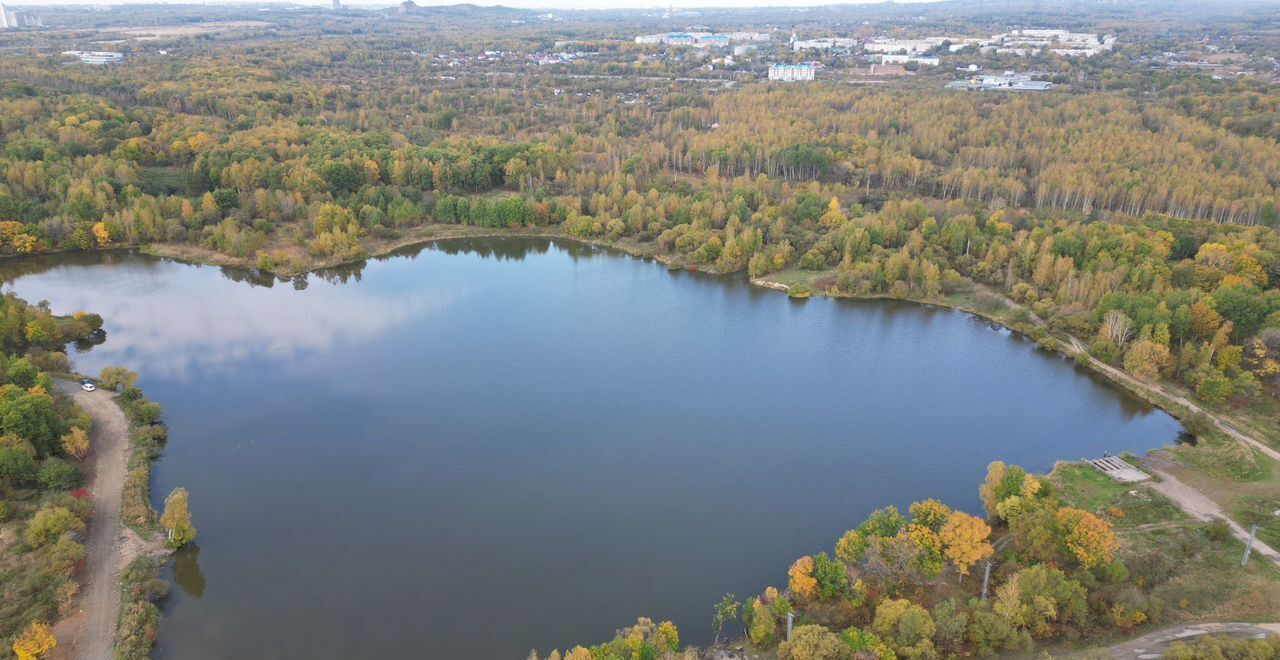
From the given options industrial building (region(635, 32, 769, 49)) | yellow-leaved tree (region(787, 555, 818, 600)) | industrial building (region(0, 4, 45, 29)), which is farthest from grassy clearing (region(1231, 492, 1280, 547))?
industrial building (region(0, 4, 45, 29))

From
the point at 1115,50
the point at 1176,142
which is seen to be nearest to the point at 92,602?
the point at 1176,142

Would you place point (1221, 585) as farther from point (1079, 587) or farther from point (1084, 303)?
point (1084, 303)

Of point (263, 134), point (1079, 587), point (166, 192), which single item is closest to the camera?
point (1079, 587)

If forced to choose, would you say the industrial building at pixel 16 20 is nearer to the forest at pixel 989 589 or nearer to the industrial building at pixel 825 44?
the industrial building at pixel 825 44

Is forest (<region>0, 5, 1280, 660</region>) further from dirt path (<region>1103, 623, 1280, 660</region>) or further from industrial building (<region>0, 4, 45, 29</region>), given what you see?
industrial building (<region>0, 4, 45, 29</region>)

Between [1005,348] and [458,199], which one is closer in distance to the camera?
[1005,348]

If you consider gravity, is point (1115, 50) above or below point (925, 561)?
above
